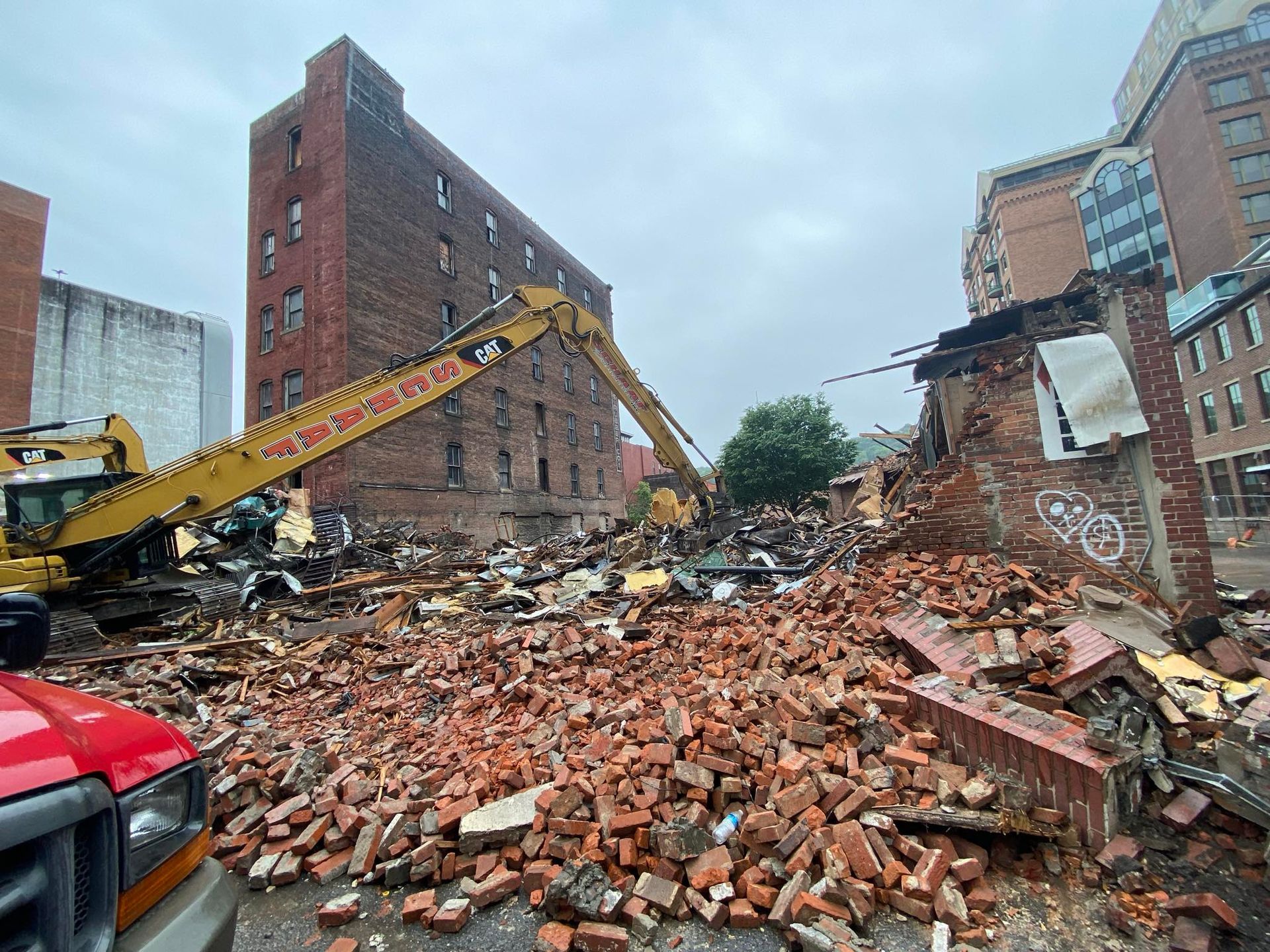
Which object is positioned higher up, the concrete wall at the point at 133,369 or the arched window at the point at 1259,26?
the arched window at the point at 1259,26

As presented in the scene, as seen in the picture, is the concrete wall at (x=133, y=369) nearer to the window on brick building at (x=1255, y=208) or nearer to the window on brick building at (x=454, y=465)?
the window on brick building at (x=454, y=465)

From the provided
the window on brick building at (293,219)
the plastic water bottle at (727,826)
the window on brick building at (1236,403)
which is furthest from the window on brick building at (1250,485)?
the window on brick building at (293,219)

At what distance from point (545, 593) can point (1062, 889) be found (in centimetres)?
728

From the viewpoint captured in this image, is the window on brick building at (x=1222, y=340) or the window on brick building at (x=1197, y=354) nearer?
the window on brick building at (x=1222, y=340)

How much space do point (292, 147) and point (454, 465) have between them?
13.3 meters

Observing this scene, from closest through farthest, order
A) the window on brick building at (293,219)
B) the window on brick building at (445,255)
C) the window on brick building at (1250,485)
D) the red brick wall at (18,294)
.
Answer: the window on brick building at (293,219) → the window on brick building at (445,255) → the red brick wall at (18,294) → the window on brick building at (1250,485)

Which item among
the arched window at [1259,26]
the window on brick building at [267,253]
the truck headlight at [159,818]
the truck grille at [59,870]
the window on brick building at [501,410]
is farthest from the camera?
the arched window at [1259,26]

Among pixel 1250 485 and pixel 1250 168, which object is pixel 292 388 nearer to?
pixel 1250 485

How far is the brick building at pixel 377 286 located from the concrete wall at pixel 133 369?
515 inches

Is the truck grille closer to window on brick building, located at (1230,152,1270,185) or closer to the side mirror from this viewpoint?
the side mirror

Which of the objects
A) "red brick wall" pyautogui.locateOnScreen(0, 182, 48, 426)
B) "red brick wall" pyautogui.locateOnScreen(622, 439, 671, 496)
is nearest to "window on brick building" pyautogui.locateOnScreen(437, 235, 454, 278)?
"red brick wall" pyautogui.locateOnScreen(0, 182, 48, 426)

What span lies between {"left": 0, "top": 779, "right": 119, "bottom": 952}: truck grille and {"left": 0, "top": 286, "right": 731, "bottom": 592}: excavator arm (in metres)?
7.36

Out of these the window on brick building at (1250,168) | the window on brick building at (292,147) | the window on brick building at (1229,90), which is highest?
the window on brick building at (1229,90)

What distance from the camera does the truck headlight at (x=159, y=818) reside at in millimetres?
1542
